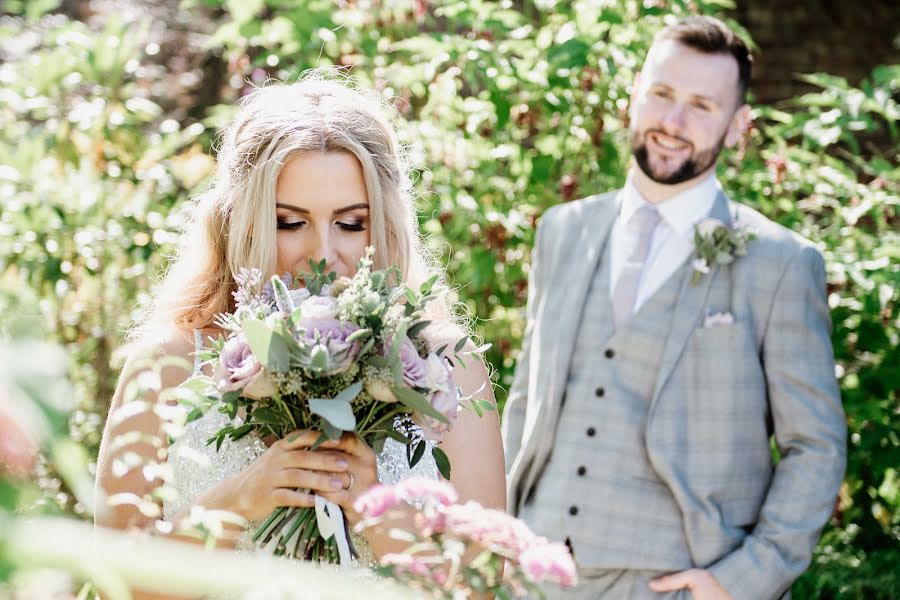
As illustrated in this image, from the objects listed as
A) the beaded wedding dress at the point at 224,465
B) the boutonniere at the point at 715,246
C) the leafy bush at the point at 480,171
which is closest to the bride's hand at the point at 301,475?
the beaded wedding dress at the point at 224,465

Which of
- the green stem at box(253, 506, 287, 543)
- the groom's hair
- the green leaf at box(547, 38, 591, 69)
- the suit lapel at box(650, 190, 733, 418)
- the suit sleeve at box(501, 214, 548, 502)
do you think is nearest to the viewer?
the green stem at box(253, 506, 287, 543)

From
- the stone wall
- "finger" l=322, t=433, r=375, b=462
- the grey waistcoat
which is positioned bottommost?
the grey waistcoat

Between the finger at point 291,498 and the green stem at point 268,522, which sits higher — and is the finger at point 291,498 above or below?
above

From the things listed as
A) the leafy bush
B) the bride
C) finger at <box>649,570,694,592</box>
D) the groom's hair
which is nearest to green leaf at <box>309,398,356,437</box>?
the bride

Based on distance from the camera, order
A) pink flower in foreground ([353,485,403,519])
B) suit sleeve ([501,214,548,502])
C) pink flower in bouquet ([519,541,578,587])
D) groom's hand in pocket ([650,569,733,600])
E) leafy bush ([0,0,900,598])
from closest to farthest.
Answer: pink flower in bouquet ([519,541,578,587]) → pink flower in foreground ([353,485,403,519]) → groom's hand in pocket ([650,569,733,600]) → suit sleeve ([501,214,548,502]) → leafy bush ([0,0,900,598])

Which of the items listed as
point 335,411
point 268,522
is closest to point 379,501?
point 335,411

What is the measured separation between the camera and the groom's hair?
3.17m

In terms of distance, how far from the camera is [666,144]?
3199 mm

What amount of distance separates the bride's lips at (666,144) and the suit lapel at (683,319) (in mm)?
291

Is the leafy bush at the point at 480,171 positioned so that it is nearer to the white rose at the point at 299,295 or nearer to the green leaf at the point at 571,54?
the green leaf at the point at 571,54

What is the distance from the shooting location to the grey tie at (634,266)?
3217 millimetres

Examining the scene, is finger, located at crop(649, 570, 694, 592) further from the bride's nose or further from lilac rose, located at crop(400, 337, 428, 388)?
lilac rose, located at crop(400, 337, 428, 388)

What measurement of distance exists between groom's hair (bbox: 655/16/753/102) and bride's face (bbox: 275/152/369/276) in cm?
135

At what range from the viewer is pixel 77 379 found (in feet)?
13.0
